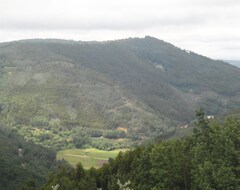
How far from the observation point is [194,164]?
209 ft

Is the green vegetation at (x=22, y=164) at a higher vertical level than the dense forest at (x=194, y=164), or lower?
lower

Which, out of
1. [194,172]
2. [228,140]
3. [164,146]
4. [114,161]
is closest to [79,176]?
[114,161]

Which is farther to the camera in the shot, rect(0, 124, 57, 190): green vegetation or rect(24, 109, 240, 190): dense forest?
rect(0, 124, 57, 190): green vegetation

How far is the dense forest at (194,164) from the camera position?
193 feet

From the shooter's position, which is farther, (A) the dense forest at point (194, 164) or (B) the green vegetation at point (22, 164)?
(B) the green vegetation at point (22, 164)

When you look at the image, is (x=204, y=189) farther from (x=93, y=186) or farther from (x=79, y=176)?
(x=79, y=176)

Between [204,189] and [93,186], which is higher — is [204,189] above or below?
above

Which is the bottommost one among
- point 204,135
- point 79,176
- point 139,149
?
point 79,176

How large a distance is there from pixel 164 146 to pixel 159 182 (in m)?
6.41

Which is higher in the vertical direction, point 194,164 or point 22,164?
point 194,164

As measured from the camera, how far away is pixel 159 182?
218 ft

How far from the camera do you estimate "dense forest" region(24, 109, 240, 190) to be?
5894cm

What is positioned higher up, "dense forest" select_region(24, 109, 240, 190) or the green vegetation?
"dense forest" select_region(24, 109, 240, 190)

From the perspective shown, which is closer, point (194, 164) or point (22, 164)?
point (194, 164)
